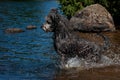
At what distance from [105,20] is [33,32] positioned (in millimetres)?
6241

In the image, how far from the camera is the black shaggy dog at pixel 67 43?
48.9 feet

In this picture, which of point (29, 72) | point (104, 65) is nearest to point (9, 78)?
point (29, 72)

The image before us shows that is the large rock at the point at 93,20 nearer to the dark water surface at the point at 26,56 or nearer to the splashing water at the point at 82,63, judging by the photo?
the dark water surface at the point at 26,56

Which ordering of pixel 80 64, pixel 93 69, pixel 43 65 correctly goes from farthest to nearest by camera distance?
1. pixel 43 65
2. pixel 80 64
3. pixel 93 69

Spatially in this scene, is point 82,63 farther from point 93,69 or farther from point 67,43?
point 67,43

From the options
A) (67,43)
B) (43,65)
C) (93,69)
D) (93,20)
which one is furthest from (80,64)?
(93,20)

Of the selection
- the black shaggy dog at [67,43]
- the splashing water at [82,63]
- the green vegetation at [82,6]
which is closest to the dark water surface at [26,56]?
the splashing water at [82,63]

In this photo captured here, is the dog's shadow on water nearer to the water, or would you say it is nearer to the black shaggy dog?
the water

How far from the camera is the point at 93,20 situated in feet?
93.4

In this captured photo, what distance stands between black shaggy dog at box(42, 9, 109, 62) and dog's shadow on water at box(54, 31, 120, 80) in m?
0.29

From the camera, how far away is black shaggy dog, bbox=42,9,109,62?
14.9 metres

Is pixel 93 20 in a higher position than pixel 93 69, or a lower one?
lower

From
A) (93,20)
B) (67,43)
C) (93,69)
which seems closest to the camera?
(67,43)

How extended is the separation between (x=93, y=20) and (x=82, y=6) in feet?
12.8
